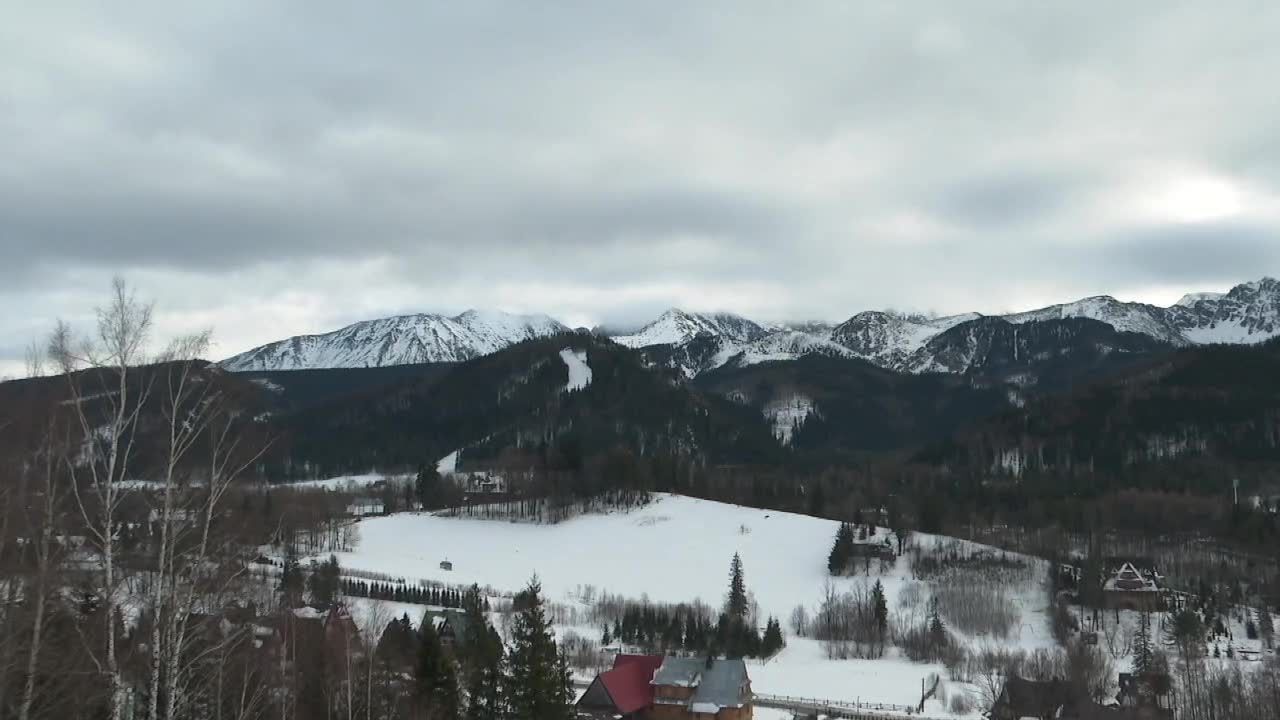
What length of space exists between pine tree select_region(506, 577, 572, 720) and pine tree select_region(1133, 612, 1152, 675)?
34.6m

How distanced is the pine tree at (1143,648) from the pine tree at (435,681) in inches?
1465

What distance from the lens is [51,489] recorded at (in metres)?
15.8

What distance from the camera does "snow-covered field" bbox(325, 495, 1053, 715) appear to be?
6750cm

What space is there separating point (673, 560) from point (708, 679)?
51354 millimetres

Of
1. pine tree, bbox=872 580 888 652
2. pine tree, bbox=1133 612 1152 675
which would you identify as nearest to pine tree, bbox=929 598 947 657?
pine tree, bbox=872 580 888 652

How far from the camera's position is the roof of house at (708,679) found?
46719 millimetres

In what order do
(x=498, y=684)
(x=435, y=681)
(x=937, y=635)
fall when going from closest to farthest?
1. (x=435, y=681)
2. (x=498, y=684)
3. (x=937, y=635)

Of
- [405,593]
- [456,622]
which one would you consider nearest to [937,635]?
[456,622]

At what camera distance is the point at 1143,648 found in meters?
55.7

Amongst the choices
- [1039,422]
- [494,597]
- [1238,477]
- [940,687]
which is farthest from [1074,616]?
[1039,422]

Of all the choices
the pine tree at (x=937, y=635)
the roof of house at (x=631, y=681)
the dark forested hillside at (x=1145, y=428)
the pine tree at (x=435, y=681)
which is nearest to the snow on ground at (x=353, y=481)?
the dark forested hillside at (x=1145, y=428)

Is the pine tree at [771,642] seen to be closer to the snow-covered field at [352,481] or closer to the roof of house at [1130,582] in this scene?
the roof of house at [1130,582]

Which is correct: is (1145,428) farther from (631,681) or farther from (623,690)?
(623,690)

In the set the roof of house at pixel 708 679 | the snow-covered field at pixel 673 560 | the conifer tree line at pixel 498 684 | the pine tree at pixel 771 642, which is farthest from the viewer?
the snow-covered field at pixel 673 560
